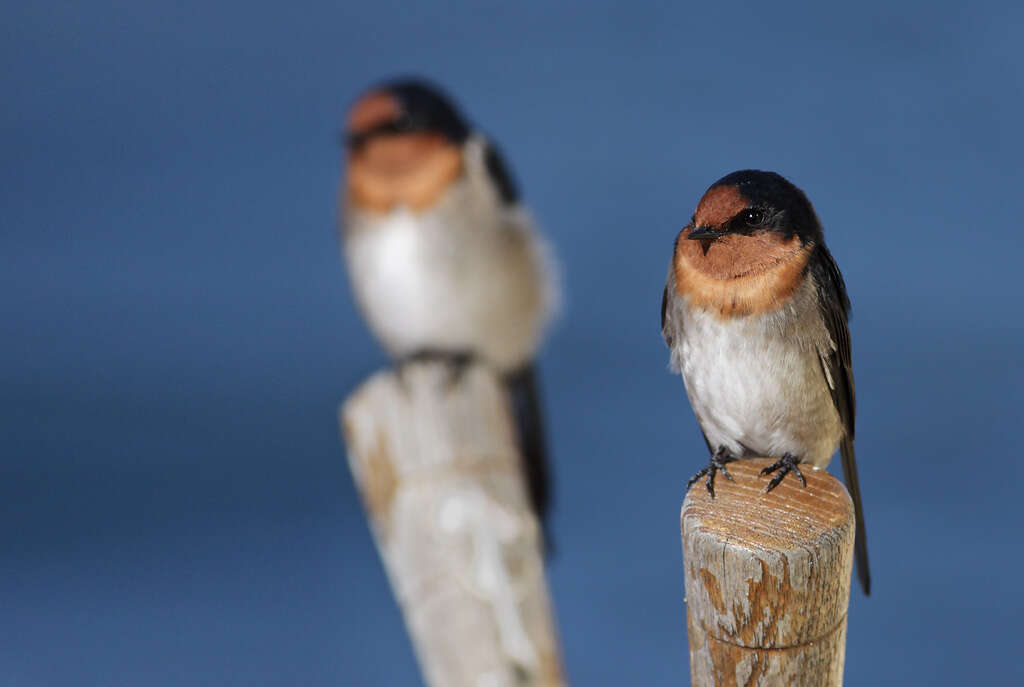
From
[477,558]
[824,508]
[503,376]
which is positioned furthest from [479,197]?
[824,508]

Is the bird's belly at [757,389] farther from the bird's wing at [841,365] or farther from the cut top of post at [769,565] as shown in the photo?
the cut top of post at [769,565]

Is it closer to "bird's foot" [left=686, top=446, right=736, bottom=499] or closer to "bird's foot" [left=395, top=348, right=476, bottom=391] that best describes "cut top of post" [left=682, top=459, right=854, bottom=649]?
"bird's foot" [left=686, top=446, right=736, bottom=499]

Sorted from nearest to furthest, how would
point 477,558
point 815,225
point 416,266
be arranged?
1. point 815,225
2. point 477,558
3. point 416,266

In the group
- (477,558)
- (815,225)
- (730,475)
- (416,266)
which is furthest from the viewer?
(416,266)

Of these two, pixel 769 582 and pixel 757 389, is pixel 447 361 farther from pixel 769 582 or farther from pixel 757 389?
pixel 769 582

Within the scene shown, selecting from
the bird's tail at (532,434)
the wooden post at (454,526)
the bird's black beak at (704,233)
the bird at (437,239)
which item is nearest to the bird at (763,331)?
the bird's black beak at (704,233)

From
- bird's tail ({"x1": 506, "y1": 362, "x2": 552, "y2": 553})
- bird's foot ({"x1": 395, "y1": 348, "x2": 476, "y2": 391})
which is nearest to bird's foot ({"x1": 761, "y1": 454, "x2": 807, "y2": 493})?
bird's foot ({"x1": 395, "y1": 348, "x2": 476, "y2": 391})

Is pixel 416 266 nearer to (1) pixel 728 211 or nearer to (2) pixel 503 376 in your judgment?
(2) pixel 503 376
